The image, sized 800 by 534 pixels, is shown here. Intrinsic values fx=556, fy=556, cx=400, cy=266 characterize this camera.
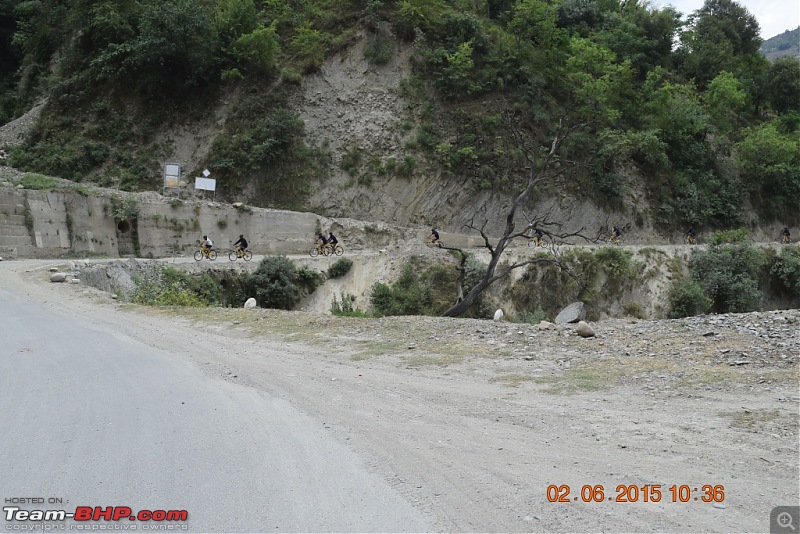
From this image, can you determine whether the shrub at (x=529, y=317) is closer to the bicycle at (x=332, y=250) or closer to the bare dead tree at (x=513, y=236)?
the bare dead tree at (x=513, y=236)

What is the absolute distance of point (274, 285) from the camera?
27.0 m

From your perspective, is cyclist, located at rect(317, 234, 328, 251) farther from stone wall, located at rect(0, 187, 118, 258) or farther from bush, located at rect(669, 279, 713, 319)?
bush, located at rect(669, 279, 713, 319)

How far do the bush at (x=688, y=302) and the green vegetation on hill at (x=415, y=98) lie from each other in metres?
13.1

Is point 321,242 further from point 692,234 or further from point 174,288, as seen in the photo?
point 692,234

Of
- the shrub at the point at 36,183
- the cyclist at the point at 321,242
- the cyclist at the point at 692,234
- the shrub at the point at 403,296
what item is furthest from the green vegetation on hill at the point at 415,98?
the shrub at the point at 403,296

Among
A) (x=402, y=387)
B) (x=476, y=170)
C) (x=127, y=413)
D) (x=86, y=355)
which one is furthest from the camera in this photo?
(x=476, y=170)

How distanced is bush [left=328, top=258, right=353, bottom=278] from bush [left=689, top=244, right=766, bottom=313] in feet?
65.5

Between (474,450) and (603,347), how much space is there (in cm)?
555

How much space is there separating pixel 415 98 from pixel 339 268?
17.5 meters

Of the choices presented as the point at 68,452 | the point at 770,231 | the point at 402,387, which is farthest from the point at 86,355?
→ the point at 770,231

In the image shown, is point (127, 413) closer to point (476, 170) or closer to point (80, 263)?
point (80, 263)

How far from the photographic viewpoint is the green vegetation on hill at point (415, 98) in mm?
37281

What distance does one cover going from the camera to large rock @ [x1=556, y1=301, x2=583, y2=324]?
2767 cm

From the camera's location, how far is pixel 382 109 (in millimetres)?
40656
